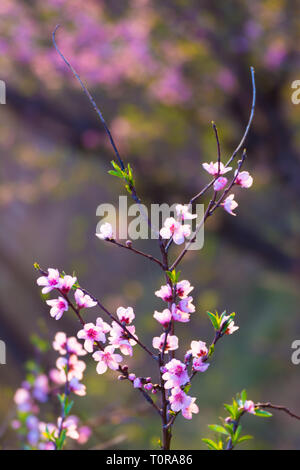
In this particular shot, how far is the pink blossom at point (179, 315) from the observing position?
29.5 inches

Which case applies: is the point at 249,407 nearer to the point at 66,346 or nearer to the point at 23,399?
the point at 66,346

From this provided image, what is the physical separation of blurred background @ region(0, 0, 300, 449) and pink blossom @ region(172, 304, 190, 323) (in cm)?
98

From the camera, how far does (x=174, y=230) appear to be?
75 cm

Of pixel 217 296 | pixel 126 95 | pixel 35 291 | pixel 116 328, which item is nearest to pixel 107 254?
pixel 35 291

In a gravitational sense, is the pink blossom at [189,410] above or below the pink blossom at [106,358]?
below

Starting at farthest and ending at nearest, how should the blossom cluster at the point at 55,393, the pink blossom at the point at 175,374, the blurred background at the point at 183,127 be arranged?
the blurred background at the point at 183,127 → the blossom cluster at the point at 55,393 → the pink blossom at the point at 175,374

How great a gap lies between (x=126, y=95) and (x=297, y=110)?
71.6 inches

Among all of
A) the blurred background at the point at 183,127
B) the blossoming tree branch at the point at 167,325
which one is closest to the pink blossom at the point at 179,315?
the blossoming tree branch at the point at 167,325

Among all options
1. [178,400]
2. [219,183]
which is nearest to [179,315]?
[178,400]

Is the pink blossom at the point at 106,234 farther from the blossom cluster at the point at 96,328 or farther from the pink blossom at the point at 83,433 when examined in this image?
the pink blossom at the point at 83,433

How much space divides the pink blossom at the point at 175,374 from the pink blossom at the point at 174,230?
21 centimetres

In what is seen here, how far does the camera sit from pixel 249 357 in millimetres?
4410

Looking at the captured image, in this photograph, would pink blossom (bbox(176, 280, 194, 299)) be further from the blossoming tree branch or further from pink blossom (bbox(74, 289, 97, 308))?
pink blossom (bbox(74, 289, 97, 308))

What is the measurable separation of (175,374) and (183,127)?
12.4 ft
